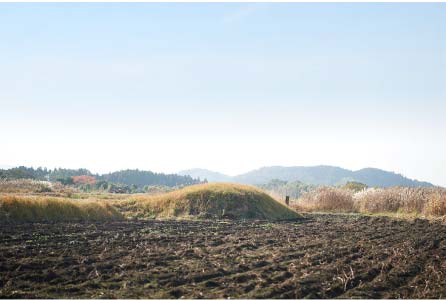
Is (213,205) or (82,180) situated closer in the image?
(213,205)

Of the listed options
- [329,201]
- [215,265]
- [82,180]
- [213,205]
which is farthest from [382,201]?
[82,180]

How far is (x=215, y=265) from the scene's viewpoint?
37.4ft

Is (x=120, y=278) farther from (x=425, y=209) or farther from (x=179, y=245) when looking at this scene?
(x=425, y=209)

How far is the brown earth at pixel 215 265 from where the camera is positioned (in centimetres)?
902

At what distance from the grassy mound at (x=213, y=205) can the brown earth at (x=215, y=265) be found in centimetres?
1175

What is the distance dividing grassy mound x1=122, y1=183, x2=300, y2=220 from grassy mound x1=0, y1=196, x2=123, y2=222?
3308mm

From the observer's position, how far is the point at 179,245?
586 inches

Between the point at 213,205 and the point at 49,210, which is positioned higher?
the point at 213,205

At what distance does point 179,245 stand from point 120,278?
519 cm

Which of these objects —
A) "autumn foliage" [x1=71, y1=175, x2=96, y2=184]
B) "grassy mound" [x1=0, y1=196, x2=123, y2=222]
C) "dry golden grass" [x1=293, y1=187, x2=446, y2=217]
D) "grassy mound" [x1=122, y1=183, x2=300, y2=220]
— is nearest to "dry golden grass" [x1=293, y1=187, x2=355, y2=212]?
"dry golden grass" [x1=293, y1=187, x2=446, y2=217]

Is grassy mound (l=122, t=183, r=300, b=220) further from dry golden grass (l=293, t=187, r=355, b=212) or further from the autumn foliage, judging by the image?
the autumn foliage

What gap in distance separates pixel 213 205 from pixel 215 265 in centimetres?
1960

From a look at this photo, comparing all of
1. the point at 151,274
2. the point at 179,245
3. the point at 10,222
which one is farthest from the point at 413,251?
the point at 10,222

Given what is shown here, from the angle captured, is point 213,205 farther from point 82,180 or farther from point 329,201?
point 82,180
